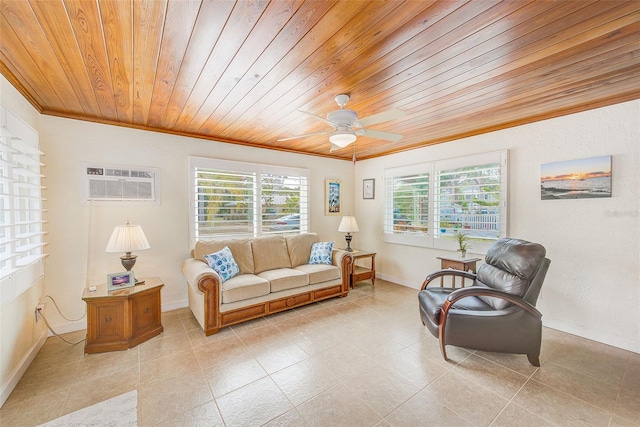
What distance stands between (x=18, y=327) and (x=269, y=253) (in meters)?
2.49

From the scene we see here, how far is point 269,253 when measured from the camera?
3.90m

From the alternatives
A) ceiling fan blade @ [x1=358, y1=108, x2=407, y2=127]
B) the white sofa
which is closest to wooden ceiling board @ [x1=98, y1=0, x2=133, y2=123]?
ceiling fan blade @ [x1=358, y1=108, x2=407, y2=127]

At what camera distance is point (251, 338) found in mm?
2803

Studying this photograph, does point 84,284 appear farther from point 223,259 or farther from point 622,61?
point 622,61

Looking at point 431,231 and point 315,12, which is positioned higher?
point 315,12

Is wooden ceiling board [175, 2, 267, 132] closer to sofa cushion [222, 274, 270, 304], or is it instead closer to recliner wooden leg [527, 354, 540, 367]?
sofa cushion [222, 274, 270, 304]

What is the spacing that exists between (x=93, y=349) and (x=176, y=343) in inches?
27.9

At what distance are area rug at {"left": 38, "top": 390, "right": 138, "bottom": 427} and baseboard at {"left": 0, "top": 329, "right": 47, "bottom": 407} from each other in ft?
1.79

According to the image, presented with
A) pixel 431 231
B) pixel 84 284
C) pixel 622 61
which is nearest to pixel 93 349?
pixel 84 284

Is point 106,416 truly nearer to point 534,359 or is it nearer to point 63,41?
point 63,41

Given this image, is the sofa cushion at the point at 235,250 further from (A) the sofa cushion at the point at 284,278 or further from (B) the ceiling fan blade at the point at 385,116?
(B) the ceiling fan blade at the point at 385,116

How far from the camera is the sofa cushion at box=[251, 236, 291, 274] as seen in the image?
3.77m

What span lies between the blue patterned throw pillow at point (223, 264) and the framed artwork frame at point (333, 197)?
7.28ft

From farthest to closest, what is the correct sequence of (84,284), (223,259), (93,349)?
(223,259)
(84,284)
(93,349)
